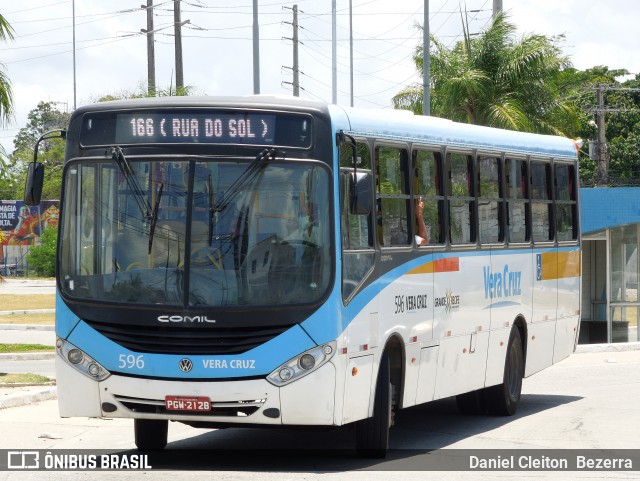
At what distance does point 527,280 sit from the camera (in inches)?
641

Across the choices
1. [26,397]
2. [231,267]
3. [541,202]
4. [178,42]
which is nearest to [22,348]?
[26,397]

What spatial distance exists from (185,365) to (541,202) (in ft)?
24.1

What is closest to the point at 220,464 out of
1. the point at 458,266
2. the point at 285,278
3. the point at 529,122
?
the point at 285,278

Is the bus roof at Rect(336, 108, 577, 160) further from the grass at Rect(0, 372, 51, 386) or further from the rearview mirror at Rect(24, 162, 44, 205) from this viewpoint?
the grass at Rect(0, 372, 51, 386)

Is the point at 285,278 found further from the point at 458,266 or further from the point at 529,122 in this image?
the point at 529,122

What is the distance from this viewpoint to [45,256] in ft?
237

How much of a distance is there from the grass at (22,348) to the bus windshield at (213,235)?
15088 millimetres

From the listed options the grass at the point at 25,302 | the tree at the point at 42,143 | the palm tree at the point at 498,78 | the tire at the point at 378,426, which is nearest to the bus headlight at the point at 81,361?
the tire at the point at 378,426

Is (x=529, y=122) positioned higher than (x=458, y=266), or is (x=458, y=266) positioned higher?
(x=529, y=122)

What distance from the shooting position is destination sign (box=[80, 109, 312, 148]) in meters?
11.0

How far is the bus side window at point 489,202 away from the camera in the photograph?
14.7m

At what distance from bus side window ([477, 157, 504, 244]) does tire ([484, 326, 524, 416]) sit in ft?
4.76

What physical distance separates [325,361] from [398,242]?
2.07 m

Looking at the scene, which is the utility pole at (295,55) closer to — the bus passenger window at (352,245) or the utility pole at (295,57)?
the utility pole at (295,57)
